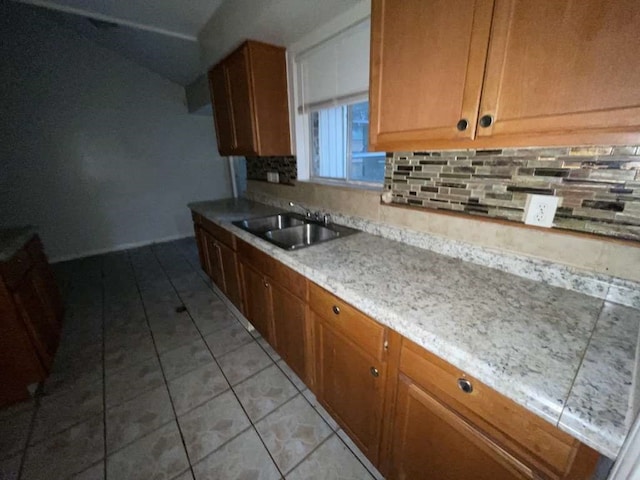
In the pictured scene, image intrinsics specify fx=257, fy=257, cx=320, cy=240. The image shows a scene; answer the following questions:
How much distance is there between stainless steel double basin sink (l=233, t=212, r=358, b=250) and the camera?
1749 millimetres

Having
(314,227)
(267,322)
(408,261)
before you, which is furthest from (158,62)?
(408,261)

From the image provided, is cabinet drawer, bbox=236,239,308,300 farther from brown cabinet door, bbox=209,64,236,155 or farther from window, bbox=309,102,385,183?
brown cabinet door, bbox=209,64,236,155

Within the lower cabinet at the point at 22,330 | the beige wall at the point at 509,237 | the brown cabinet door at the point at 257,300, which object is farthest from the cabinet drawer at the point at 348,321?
the lower cabinet at the point at 22,330

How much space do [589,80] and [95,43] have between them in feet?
16.0

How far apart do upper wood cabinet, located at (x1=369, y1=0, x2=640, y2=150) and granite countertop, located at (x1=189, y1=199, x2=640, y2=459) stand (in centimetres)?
49

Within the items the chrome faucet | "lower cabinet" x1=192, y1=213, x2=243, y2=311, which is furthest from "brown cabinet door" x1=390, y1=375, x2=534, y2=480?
"lower cabinet" x1=192, y1=213, x2=243, y2=311

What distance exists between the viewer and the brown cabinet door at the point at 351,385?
3.21 feet

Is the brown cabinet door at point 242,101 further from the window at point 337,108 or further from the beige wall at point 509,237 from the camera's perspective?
the beige wall at point 509,237

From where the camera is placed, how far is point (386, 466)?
1.02 metres

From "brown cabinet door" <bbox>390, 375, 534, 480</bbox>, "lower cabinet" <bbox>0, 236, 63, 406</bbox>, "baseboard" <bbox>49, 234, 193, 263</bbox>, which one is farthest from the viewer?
"baseboard" <bbox>49, 234, 193, 263</bbox>

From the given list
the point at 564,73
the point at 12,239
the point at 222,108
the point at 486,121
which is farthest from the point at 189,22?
the point at 564,73

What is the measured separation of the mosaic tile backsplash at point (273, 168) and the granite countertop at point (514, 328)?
1.26 metres

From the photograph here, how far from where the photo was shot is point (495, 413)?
0.63 m

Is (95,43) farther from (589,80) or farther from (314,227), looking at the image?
(589,80)
